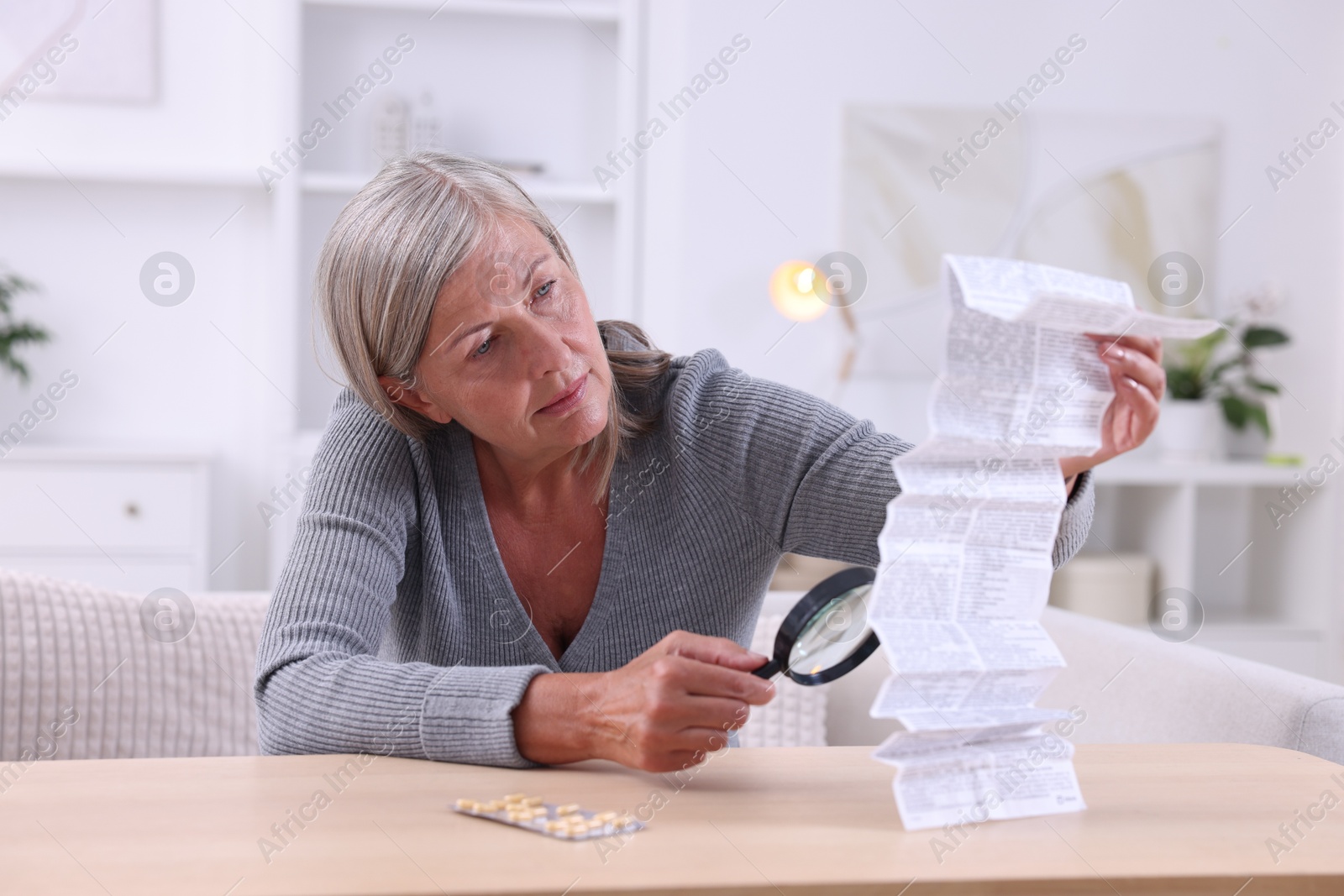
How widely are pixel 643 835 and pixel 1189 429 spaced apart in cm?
304

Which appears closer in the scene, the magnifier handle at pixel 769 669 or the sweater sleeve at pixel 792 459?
the magnifier handle at pixel 769 669

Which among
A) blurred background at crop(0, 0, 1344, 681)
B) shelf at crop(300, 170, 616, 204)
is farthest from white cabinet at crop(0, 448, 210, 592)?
shelf at crop(300, 170, 616, 204)

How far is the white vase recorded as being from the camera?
11.0ft

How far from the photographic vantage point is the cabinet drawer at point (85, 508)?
3102mm

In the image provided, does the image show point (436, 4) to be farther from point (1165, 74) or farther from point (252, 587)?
point (1165, 74)

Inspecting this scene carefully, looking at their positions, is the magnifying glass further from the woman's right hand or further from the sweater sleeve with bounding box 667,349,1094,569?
the sweater sleeve with bounding box 667,349,1094,569

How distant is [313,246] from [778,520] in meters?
2.67

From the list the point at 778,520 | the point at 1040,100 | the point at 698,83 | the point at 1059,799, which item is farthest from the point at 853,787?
the point at 1040,100

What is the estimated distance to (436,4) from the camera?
3.44 m

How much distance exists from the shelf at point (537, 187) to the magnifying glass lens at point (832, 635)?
103 inches

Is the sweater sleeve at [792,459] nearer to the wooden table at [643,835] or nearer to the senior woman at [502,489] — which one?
the senior woman at [502,489]

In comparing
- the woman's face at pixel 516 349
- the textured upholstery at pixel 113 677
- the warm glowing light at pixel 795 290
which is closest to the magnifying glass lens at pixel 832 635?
the woman's face at pixel 516 349

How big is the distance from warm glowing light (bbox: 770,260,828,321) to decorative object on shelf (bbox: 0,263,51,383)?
6.70 feet

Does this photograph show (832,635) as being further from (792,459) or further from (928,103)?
(928,103)
